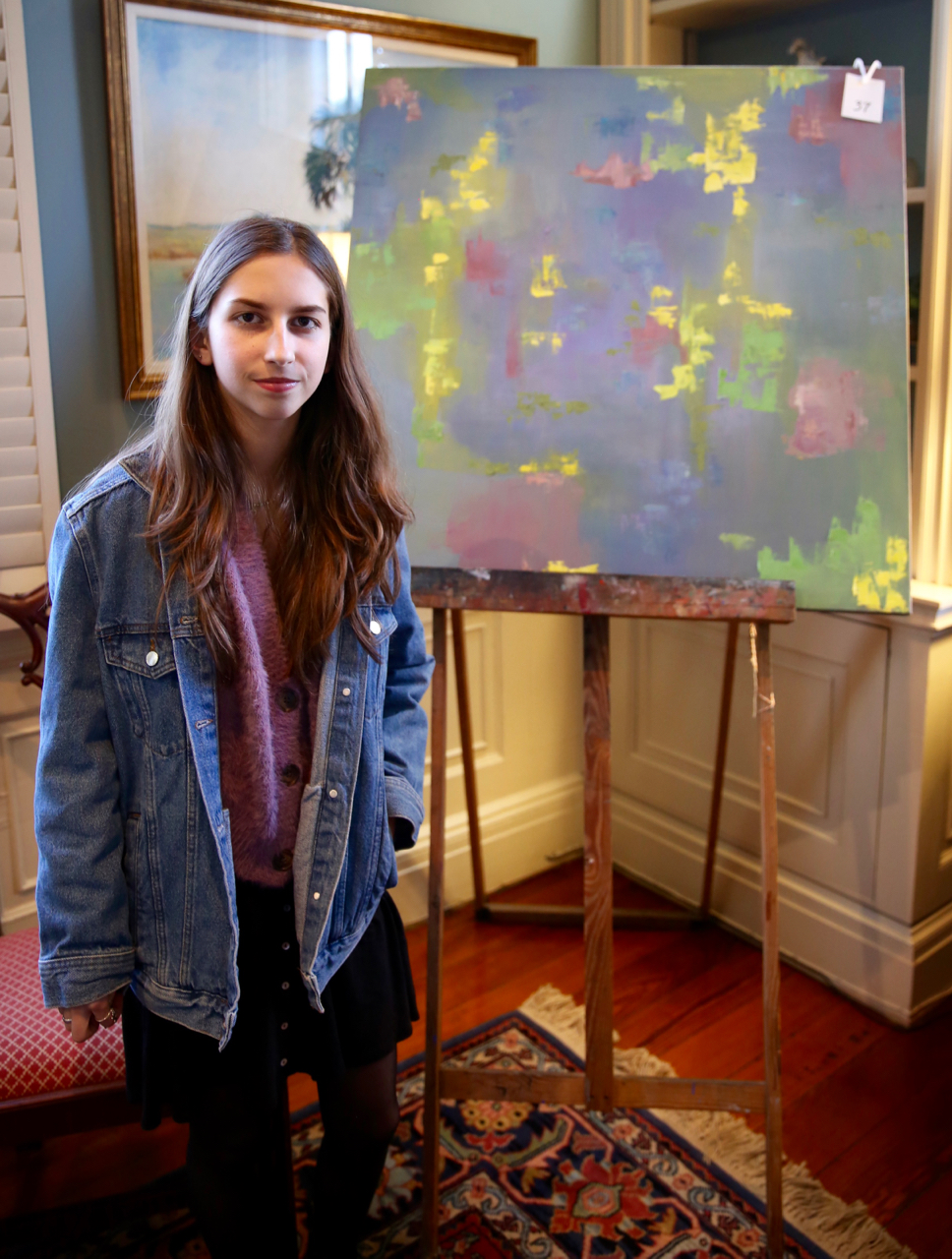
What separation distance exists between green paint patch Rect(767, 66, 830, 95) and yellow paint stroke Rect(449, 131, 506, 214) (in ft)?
1.34

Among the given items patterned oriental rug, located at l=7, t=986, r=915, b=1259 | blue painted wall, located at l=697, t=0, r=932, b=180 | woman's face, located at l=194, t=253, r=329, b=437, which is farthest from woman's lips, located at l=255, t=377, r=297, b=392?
blue painted wall, located at l=697, t=0, r=932, b=180

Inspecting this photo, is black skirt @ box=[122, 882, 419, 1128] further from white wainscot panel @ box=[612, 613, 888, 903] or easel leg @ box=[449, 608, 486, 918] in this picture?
white wainscot panel @ box=[612, 613, 888, 903]

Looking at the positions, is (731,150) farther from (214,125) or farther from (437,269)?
(214,125)

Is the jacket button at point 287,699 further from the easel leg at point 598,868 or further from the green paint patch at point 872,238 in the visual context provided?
the green paint patch at point 872,238

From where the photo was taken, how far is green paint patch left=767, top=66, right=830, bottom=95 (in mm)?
1516

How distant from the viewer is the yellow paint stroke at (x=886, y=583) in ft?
4.84

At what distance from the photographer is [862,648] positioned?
200 cm

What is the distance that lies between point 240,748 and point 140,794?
0.11 m

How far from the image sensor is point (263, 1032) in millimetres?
1191

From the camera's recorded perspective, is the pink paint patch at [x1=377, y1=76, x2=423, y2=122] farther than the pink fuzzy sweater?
Yes

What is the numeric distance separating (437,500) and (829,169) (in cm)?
74

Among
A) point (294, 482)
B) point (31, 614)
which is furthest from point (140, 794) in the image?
point (31, 614)

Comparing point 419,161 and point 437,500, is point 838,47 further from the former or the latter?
point 437,500

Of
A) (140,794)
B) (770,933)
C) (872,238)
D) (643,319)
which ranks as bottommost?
(770,933)
